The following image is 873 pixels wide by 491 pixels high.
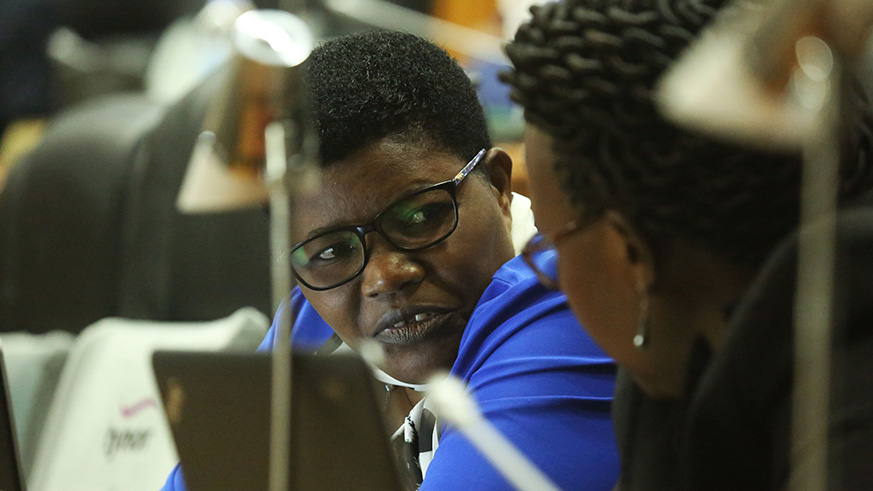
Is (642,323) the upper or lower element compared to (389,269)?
upper

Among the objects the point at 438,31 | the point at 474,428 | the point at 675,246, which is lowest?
the point at 438,31

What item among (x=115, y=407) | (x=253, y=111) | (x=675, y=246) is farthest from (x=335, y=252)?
(x=115, y=407)

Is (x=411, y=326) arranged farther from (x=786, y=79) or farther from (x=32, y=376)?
(x=32, y=376)

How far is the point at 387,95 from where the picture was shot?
1216mm

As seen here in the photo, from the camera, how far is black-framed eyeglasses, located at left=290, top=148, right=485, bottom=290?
47.1 inches

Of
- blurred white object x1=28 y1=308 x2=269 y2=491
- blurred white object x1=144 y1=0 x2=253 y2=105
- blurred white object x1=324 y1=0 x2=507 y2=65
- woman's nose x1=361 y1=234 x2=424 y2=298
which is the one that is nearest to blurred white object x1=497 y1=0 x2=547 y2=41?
blurred white object x1=324 y1=0 x2=507 y2=65

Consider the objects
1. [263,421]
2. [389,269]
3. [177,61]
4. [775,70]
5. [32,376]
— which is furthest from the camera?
[177,61]

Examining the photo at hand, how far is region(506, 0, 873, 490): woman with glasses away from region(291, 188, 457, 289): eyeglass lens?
0.41m

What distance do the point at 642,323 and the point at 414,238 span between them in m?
0.49

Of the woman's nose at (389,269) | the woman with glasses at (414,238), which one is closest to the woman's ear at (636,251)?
the woman with glasses at (414,238)

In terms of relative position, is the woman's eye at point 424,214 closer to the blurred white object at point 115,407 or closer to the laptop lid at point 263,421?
the laptop lid at point 263,421

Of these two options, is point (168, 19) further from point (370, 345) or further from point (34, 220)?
point (370, 345)

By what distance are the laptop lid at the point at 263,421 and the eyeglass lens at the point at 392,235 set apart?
1.24 ft

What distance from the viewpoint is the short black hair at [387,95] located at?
3.94ft
